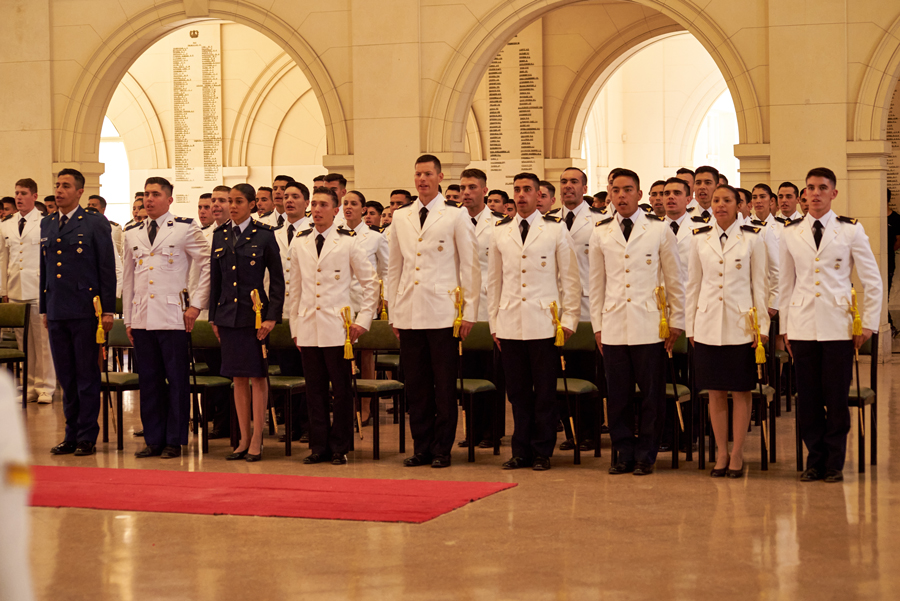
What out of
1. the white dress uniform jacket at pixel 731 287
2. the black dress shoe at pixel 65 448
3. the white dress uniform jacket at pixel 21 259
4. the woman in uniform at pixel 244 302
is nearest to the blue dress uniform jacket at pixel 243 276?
the woman in uniform at pixel 244 302

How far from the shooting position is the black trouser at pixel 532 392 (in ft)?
19.6

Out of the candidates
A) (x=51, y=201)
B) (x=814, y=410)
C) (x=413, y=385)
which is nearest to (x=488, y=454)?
(x=413, y=385)

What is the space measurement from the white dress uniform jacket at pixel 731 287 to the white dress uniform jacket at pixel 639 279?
16 cm

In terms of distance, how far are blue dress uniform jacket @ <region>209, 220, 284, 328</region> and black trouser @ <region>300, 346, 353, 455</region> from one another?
13.6 inches

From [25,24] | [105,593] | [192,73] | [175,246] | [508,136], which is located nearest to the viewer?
[105,593]

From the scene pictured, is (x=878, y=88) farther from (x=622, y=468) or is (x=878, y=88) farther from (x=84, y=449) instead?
(x=84, y=449)

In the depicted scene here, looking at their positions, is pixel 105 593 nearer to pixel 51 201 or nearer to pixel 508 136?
pixel 51 201

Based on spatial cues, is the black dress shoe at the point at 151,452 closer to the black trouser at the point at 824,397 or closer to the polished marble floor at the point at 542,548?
the polished marble floor at the point at 542,548

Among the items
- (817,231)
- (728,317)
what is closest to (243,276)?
(728,317)

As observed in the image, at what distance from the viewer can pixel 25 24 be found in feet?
40.2

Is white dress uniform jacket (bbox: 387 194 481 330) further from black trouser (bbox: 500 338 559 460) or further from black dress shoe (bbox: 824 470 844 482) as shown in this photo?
black dress shoe (bbox: 824 470 844 482)

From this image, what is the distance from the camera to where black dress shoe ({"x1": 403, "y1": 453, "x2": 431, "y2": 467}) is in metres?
6.12

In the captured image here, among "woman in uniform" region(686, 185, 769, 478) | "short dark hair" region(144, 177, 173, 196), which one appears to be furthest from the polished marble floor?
"short dark hair" region(144, 177, 173, 196)

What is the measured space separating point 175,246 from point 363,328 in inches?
51.1
